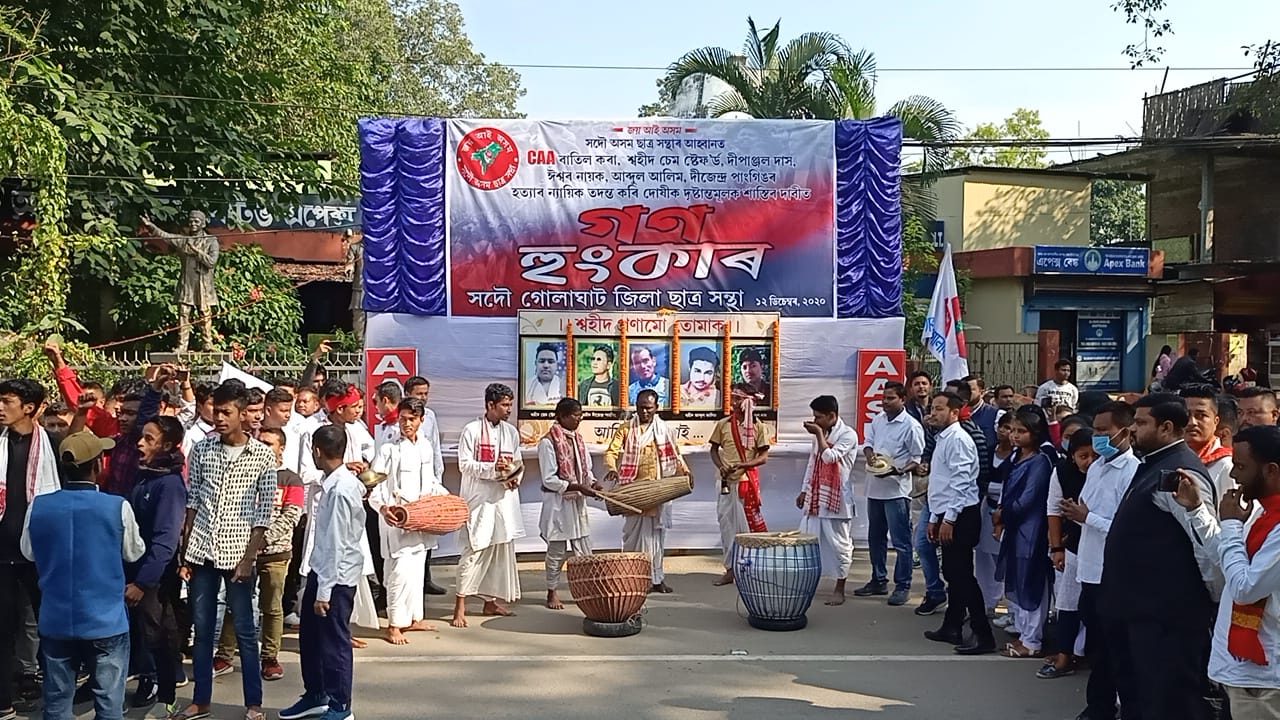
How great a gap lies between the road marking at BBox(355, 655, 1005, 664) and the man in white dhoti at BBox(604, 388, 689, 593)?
2025mm

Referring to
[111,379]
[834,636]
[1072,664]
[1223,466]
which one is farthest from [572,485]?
[111,379]

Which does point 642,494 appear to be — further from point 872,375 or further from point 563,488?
point 872,375

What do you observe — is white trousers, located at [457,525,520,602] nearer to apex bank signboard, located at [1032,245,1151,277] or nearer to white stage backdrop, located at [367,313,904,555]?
white stage backdrop, located at [367,313,904,555]

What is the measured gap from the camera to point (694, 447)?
35.8 feet

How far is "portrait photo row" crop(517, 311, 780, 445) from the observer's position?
10820 mm

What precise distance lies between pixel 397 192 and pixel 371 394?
2.00 meters

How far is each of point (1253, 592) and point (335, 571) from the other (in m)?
4.30

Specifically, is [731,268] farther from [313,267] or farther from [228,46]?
[313,267]

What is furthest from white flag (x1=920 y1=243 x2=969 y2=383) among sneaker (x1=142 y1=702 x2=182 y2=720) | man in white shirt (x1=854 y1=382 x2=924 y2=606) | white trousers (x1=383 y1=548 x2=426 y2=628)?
sneaker (x1=142 y1=702 x2=182 y2=720)

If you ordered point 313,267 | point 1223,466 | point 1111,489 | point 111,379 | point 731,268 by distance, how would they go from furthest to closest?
point 313,267
point 111,379
point 731,268
point 1111,489
point 1223,466

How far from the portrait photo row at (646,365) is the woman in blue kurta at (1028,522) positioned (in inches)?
140

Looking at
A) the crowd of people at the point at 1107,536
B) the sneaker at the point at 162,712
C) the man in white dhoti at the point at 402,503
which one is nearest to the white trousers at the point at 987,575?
the crowd of people at the point at 1107,536

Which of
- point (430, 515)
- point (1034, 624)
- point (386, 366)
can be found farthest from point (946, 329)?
point (430, 515)

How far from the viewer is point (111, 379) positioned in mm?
12148
